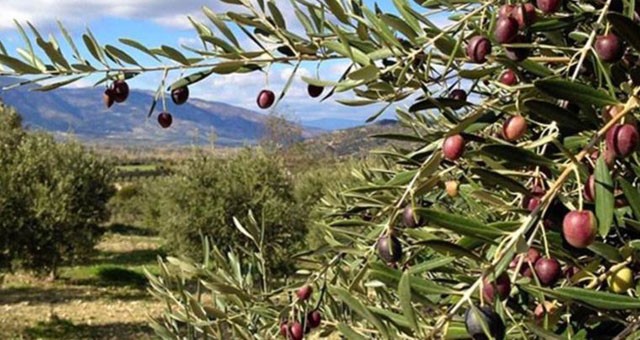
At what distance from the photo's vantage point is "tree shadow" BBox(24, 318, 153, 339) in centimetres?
1511

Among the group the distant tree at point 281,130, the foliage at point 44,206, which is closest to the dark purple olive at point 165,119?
the foliage at point 44,206

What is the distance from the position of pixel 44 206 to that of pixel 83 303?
292 cm

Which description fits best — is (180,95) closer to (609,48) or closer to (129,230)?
(609,48)

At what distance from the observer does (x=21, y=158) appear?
19969mm

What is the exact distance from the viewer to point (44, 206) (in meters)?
19.5

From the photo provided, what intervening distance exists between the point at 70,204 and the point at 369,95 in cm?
2135

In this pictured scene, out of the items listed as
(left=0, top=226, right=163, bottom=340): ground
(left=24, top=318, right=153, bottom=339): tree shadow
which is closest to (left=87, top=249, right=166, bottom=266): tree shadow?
(left=0, top=226, right=163, bottom=340): ground

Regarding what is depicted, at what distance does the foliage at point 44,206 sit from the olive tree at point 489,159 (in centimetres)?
1851

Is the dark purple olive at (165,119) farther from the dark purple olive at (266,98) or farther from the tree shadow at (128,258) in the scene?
the tree shadow at (128,258)

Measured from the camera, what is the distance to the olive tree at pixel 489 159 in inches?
31.6

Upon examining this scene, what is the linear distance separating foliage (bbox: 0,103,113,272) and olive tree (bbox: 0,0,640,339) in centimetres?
1851

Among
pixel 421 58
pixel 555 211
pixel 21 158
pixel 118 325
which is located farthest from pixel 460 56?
pixel 21 158

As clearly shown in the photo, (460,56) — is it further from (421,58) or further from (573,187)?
(573,187)

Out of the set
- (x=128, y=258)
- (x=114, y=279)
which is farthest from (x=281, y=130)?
(x=114, y=279)
